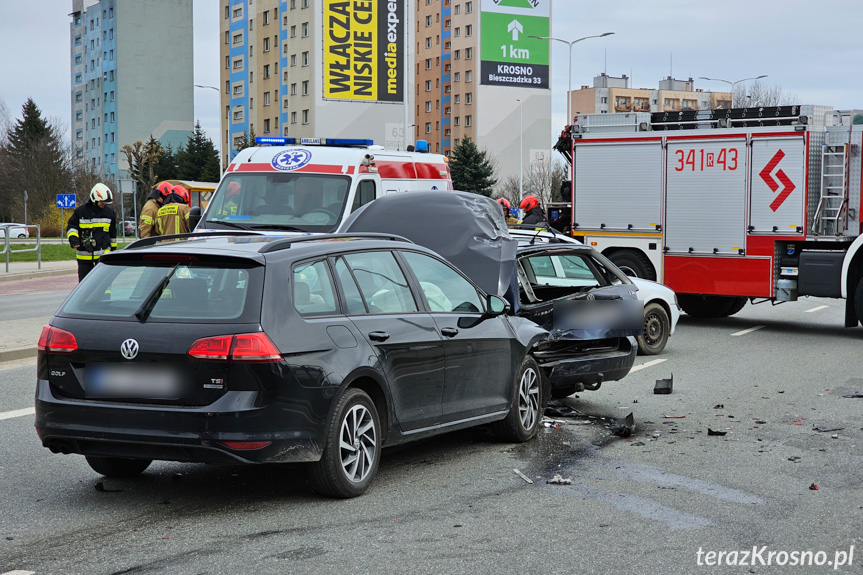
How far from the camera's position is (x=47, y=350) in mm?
5641

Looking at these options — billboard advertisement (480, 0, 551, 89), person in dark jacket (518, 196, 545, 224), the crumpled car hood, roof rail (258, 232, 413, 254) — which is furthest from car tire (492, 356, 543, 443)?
billboard advertisement (480, 0, 551, 89)

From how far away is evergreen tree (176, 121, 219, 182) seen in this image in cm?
9544

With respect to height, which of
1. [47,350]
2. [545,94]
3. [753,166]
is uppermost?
[545,94]

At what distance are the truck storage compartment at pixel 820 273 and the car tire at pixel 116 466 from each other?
11.7m

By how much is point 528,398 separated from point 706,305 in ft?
36.1

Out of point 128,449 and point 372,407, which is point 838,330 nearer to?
point 372,407

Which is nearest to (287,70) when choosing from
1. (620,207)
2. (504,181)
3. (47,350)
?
(504,181)

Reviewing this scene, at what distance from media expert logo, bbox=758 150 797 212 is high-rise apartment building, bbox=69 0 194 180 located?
347 feet

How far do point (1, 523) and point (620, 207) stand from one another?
536 inches

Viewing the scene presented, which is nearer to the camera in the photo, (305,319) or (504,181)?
(305,319)

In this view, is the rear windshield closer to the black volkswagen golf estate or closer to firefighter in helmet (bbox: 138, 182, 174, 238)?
the black volkswagen golf estate

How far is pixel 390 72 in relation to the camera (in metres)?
82.1

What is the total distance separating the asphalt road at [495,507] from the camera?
4715 millimetres

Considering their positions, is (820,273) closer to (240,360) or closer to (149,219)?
(149,219)
